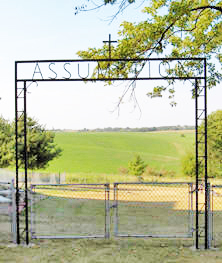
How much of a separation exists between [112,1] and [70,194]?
55.7ft

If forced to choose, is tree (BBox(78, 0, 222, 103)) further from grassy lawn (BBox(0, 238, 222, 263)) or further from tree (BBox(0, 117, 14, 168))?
tree (BBox(0, 117, 14, 168))

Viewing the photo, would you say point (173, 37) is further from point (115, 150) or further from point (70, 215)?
point (115, 150)

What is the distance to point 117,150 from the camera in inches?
2388

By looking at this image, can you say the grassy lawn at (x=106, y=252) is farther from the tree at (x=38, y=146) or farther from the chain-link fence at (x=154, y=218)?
the tree at (x=38, y=146)

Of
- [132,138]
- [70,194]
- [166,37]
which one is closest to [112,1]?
[166,37]

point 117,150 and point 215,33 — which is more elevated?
point 215,33

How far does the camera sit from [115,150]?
60500mm

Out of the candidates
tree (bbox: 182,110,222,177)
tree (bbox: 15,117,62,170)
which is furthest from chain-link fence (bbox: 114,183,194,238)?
tree (bbox: 182,110,222,177)

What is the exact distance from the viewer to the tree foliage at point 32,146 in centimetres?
4112

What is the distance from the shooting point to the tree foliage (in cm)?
4112

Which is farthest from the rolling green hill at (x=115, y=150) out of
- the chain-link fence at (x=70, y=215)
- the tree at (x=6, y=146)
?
the chain-link fence at (x=70, y=215)

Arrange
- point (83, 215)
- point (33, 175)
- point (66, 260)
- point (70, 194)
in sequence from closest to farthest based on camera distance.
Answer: point (66, 260) → point (83, 215) → point (70, 194) → point (33, 175)

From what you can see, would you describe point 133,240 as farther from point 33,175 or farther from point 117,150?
point 117,150

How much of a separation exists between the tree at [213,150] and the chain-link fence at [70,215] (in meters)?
27.4
